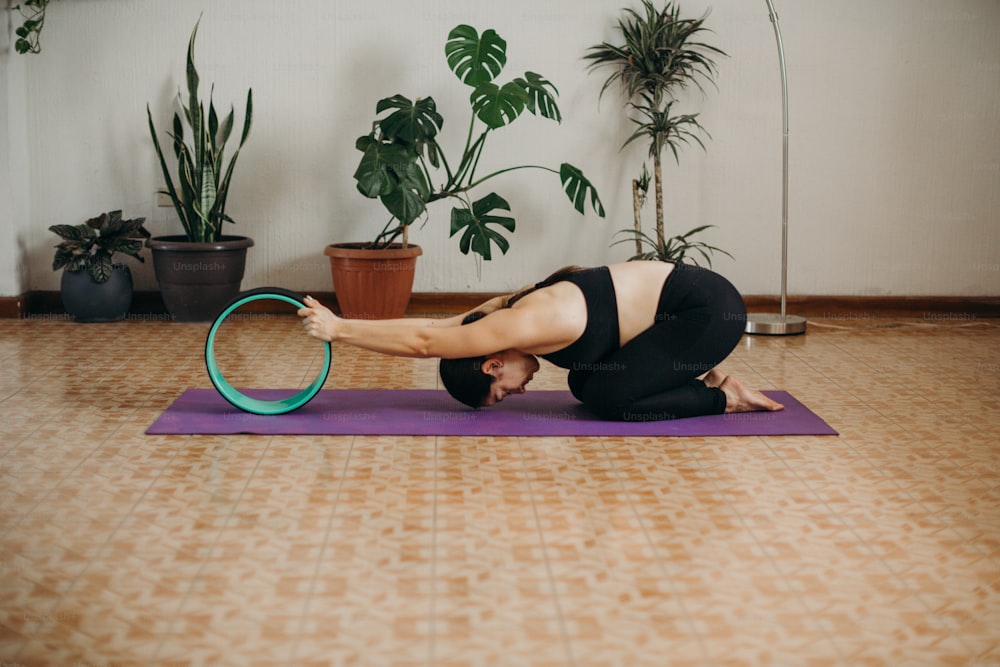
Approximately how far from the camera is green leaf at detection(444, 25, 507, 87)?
4.97 metres

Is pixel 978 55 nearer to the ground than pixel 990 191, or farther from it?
farther from it

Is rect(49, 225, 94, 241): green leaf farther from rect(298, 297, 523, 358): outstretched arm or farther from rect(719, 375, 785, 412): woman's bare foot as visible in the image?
rect(719, 375, 785, 412): woman's bare foot

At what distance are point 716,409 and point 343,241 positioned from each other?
264 centimetres

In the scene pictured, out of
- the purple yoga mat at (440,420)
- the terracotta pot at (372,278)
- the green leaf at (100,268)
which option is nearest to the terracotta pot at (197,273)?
the green leaf at (100,268)

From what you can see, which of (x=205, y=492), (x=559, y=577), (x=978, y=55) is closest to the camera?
(x=559, y=577)

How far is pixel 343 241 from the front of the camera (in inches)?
219

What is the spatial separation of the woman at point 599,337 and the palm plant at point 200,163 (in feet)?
7.29

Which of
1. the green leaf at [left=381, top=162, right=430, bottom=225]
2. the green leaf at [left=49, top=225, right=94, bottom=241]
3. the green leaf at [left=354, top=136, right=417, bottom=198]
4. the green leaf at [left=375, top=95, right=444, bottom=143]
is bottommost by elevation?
the green leaf at [left=49, top=225, right=94, bottom=241]

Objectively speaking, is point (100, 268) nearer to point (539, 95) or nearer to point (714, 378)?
point (539, 95)

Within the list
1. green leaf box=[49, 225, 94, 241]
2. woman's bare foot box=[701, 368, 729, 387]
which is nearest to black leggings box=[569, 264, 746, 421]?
woman's bare foot box=[701, 368, 729, 387]

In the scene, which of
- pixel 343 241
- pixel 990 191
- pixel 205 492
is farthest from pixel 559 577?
pixel 990 191

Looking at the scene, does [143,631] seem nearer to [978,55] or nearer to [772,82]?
[772,82]

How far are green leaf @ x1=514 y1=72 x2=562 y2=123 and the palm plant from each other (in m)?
1.41

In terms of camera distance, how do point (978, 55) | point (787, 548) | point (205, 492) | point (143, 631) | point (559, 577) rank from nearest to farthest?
point (143, 631) → point (559, 577) → point (787, 548) → point (205, 492) → point (978, 55)
